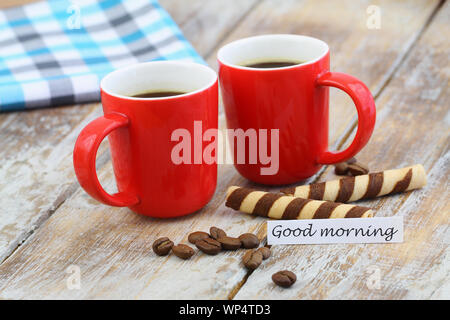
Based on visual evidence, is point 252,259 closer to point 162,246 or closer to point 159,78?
point 162,246

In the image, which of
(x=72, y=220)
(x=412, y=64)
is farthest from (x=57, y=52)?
(x=412, y=64)

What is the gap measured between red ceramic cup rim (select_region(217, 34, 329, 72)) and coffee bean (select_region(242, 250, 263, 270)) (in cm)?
33

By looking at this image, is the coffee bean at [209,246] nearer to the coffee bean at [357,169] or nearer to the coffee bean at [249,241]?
the coffee bean at [249,241]

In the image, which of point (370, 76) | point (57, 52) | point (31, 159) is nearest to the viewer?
point (31, 159)

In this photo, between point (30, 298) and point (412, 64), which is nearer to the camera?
point (30, 298)

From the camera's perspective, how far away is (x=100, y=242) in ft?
3.35

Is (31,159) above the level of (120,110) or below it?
below

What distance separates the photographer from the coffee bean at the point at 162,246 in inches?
38.0

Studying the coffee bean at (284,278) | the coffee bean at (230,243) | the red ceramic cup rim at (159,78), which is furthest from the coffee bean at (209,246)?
the red ceramic cup rim at (159,78)

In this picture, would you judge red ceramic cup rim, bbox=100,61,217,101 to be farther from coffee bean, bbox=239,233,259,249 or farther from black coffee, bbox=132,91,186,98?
coffee bean, bbox=239,233,259,249

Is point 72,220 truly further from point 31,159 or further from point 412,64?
point 412,64

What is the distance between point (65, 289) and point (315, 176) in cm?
48

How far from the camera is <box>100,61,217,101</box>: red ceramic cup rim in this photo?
1.06 m

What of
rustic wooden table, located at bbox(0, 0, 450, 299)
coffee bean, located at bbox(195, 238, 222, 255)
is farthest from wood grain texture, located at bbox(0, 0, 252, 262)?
coffee bean, located at bbox(195, 238, 222, 255)
